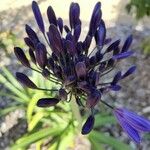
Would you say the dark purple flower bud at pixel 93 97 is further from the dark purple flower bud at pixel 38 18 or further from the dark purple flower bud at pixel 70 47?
the dark purple flower bud at pixel 38 18

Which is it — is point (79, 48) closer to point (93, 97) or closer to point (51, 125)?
point (93, 97)

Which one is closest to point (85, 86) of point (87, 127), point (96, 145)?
point (87, 127)

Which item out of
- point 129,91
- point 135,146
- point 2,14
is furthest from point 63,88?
point 2,14

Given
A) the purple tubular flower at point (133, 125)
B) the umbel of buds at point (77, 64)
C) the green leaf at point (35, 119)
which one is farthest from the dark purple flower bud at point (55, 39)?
the green leaf at point (35, 119)

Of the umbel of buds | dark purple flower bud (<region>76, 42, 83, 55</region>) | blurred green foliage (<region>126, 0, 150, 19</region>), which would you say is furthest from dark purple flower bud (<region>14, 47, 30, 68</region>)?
blurred green foliage (<region>126, 0, 150, 19</region>)

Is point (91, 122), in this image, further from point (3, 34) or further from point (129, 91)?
point (3, 34)

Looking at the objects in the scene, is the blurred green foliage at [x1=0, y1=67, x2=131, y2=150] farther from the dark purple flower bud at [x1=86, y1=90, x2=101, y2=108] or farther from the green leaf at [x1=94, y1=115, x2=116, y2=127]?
the dark purple flower bud at [x1=86, y1=90, x2=101, y2=108]

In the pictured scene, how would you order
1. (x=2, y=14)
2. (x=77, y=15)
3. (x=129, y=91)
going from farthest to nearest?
1. (x=2, y=14)
2. (x=129, y=91)
3. (x=77, y=15)
